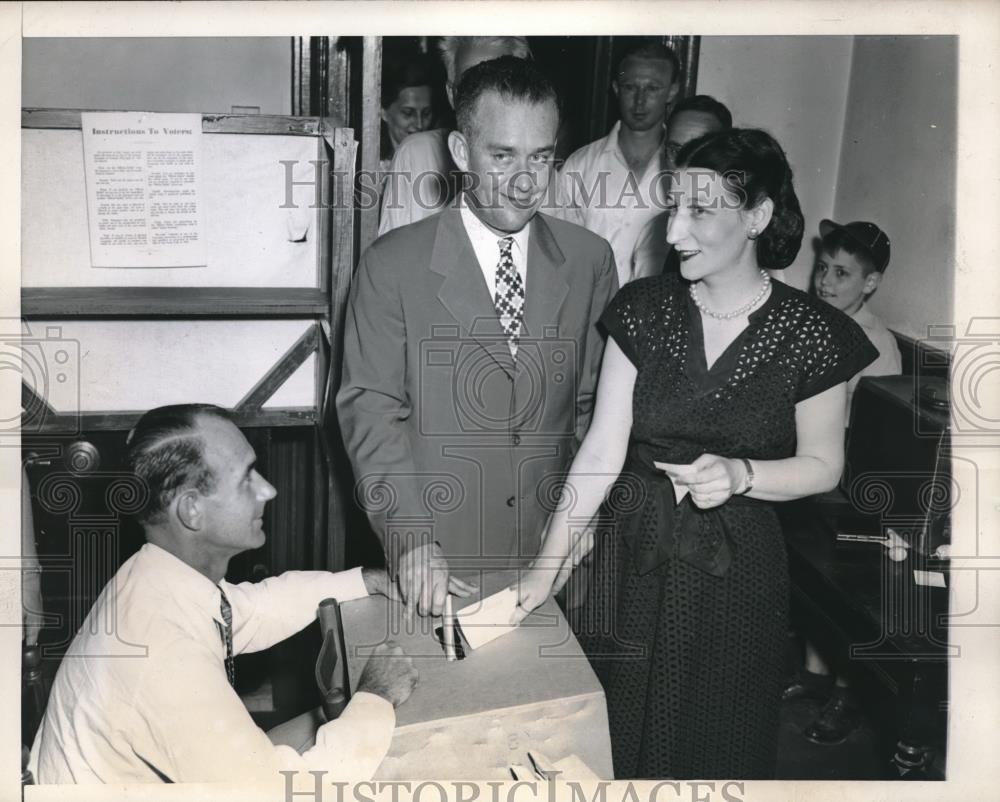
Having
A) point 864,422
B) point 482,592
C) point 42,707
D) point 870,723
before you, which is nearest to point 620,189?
point 864,422

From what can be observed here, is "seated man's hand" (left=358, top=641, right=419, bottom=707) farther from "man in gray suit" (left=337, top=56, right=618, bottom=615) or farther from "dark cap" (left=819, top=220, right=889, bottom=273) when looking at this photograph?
"dark cap" (left=819, top=220, right=889, bottom=273)

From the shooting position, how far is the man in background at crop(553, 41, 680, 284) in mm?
2127

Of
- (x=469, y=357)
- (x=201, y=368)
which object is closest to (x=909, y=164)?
(x=469, y=357)

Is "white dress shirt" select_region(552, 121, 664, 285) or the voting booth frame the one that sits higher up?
"white dress shirt" select_region(552, 121, 664, 285)

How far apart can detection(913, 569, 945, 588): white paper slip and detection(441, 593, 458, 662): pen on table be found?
38.1 inches

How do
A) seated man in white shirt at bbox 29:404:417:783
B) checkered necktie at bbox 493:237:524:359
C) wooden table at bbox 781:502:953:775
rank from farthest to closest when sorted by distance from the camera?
1. checkered necktie at bbox 493:237:524:359
2. wooden table at bbox 781:502:953:775
3. seated man in white shirt at bbox 29:404:417:783

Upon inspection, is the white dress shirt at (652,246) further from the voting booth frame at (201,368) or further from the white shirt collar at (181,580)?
the white shirt collar at (181,580)

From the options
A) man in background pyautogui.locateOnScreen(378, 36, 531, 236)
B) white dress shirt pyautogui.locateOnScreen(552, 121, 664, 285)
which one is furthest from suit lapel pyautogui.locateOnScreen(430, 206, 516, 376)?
white dress shirt pyautogui.locateOnScreen(552, 121, 664, 285)

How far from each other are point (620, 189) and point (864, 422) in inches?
29.0

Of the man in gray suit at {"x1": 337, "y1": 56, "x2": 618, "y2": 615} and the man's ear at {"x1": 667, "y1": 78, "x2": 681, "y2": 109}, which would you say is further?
the man's ear at {"x1": 667, "y1": 78, "x2": 681, "y2": 109}

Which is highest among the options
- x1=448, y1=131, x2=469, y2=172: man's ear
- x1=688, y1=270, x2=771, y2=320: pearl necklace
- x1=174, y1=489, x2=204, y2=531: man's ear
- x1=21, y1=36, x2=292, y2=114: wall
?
x1=21, y1=36, x2=292, y2=114: wall

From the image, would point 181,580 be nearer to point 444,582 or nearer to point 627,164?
point 444,582

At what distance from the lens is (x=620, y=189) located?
217cm

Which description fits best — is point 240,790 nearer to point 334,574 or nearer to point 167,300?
point 334,574
